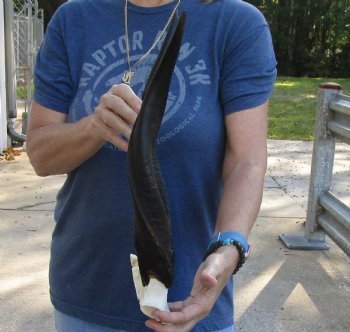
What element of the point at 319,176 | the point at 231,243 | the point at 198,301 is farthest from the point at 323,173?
the point at 198,301

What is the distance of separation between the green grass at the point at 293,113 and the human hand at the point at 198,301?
10200 millimetres

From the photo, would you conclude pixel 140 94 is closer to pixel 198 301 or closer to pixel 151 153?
pixel 151 153

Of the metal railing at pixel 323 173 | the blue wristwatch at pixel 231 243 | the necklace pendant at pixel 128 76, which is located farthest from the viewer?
the metal railing at pixel 323 173

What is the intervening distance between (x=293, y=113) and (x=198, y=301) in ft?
47.3

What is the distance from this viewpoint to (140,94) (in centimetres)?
172

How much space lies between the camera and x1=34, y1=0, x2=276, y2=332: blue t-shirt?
66.7 inches

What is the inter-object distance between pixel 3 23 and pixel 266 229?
5090 millimetres

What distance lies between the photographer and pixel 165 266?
55.6 inches

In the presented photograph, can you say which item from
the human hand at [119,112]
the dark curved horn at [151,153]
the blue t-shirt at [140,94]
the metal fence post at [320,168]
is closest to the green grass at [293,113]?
the metal fence post at [320,168]

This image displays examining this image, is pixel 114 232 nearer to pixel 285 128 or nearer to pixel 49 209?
pixel 49 209

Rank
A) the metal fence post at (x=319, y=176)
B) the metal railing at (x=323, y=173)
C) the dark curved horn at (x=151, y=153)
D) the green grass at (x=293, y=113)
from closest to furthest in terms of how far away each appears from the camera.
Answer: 1. the dark curved horn at (x=151, y=153)
2. the metal railing at (x=323, y=173)
3. the metal fence post at (x=319, y=176)
4. the green grass at (x=293, y=113)

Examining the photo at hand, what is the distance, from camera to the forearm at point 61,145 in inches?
63.1

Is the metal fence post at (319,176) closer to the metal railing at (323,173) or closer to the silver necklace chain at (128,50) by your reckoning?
the metal railing at (323,173)

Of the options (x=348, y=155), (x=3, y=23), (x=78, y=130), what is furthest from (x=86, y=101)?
(x=348, y=155)
